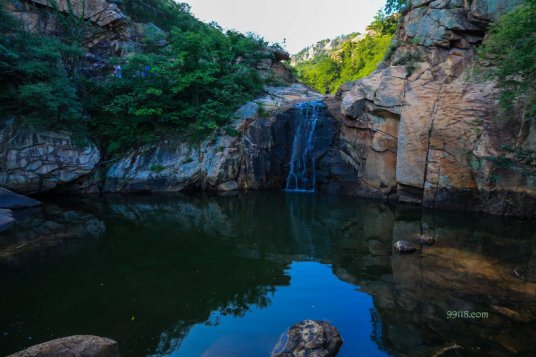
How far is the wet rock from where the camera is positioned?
8400 millimetres

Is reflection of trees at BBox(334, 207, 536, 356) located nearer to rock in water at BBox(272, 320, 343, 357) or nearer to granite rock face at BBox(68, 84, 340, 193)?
rock in water at BBox(272, 320, 343, 357)

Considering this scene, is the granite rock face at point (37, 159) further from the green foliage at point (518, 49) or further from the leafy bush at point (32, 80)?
the green foliage at point (518, 49)

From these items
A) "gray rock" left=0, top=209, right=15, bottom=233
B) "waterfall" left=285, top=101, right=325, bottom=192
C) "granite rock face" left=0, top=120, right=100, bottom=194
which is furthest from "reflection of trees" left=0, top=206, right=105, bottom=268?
"waterfall" left=285, top=101, right=325, bottom=192

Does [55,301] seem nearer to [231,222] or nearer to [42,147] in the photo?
[231,222]

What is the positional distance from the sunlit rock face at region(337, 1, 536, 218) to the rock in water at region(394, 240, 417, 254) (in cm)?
531

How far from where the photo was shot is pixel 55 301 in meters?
5.51

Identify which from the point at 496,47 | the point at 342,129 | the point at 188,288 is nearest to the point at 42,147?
the point at 188,288

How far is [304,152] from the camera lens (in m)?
16.9

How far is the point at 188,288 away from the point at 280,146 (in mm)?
11506

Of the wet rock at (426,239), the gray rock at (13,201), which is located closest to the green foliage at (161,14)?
the gray rock at (13,201)

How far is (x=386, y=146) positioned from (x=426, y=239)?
6.38 m

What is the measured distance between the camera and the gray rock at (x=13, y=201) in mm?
11922

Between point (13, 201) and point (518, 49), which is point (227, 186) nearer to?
point (13, 201)

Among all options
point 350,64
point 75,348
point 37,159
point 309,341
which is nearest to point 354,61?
point 350,64
